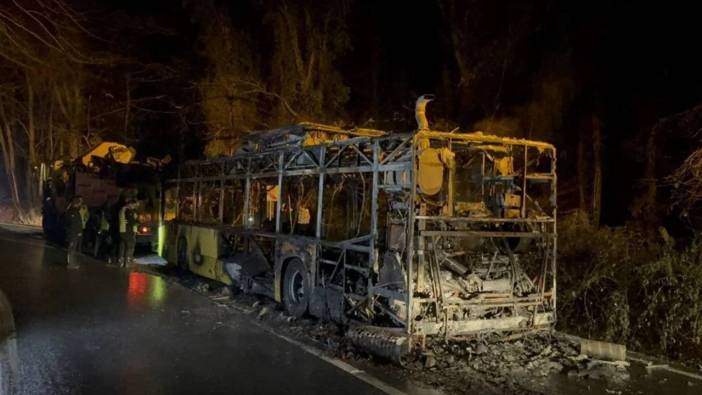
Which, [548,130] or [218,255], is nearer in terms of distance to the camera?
[218,255]

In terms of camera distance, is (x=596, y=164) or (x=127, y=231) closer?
(x=127, y=231)

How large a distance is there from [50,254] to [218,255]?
724 cm

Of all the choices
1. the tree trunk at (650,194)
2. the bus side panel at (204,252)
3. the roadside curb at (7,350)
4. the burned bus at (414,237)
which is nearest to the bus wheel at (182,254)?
the bus side panel at (204,252)

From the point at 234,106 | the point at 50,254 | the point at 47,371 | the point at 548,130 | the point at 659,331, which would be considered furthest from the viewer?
the point at 234,106

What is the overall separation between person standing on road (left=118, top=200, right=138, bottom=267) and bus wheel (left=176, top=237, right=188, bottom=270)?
1193 millimetres

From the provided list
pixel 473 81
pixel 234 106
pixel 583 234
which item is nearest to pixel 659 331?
pixel 583 234

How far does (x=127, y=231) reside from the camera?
15430 millimetres

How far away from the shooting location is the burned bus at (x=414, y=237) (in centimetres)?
781

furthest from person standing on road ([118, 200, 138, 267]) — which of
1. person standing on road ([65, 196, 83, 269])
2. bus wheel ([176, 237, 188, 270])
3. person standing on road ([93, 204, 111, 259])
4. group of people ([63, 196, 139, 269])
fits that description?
person standing on road ([93, 204, 111, 259])

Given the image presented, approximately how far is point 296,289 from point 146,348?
3.07 meters

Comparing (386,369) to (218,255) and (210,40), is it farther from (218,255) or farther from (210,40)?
(210,40)

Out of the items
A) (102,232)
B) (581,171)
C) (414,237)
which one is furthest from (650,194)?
(102,232)

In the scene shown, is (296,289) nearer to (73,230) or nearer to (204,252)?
(204,252)

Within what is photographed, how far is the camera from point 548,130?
16.5 m
